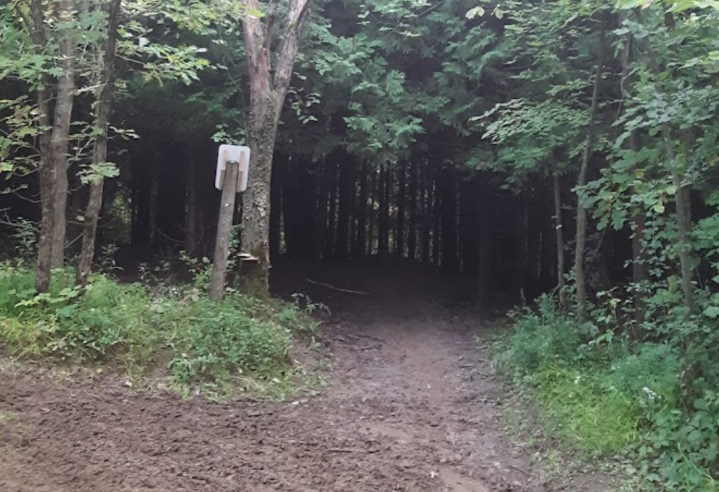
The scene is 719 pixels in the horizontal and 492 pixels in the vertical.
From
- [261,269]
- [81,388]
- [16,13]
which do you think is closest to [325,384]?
[261,269]

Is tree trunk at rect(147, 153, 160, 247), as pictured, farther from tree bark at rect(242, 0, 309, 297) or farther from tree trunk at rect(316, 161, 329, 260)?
tree bark at rect(242, 0, 309, 297)

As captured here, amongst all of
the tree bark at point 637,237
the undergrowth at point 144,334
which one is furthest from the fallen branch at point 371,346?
the tree bark at point 637,237

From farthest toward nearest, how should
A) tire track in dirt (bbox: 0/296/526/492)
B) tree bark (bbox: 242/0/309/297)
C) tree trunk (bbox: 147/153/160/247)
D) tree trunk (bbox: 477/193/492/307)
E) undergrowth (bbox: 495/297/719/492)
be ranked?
tree trunk (bbox: 147/153/160/247) → tree trunk (bbox: 477/193/492/307) → tree bark (bbox: 242/0/309/297) → undergrowth (bbox: 495/297/719/492) → tire track in dirt (bbox: 0/296/526/492)

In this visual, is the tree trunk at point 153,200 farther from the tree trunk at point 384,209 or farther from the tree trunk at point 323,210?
the tree trunk at point 384,209

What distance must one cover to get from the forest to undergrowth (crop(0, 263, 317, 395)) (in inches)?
0.9

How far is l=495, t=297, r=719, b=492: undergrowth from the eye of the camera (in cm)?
415

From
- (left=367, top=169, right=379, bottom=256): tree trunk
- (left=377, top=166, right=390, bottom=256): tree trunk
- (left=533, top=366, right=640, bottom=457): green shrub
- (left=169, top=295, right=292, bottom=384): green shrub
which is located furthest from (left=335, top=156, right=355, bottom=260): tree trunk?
(left=533, top=366, right=640, bottom=457): green shrub

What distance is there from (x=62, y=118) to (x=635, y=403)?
5.86 meters

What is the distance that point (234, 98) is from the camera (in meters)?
9.01

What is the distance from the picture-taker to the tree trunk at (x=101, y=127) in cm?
569

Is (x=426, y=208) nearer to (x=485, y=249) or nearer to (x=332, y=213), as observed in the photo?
(x=332, y=213)

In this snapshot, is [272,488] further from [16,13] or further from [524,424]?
[16,13]

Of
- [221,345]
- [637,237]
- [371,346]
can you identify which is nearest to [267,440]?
[221,345]

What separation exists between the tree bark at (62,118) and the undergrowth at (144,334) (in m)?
0.54
